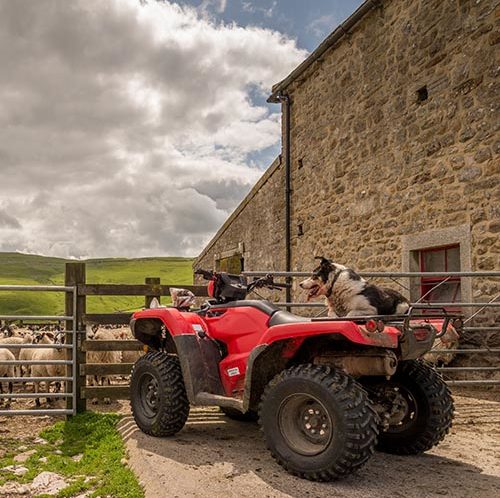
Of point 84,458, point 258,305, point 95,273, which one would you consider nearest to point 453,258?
point 258,305

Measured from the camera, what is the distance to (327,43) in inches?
456

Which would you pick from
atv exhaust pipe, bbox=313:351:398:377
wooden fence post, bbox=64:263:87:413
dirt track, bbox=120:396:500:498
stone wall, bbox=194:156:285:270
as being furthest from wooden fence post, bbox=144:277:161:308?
stone wall, bbox=194:156:285:270

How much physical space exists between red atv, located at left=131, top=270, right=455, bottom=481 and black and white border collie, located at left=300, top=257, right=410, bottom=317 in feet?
1.93

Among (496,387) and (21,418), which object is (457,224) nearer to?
(496,387)

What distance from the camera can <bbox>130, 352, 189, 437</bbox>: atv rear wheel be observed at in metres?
4.89

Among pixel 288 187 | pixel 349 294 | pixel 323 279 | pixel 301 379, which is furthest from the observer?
pixel 288 187

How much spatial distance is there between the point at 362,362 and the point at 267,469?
3.41 ft

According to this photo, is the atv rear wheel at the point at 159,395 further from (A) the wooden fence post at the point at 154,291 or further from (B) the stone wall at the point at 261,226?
(B) the stone wall at the point at 261,226

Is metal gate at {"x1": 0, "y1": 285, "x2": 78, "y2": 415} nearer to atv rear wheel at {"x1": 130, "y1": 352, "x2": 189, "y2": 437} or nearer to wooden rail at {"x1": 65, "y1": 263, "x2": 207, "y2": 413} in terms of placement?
wooden rail at {"x1": 65, "y1": 263, "x2": 207, "y2": 413}

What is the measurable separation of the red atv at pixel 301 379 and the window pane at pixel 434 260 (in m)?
4.53

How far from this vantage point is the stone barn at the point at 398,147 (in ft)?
26.0

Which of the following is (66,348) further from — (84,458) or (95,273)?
(95,273)

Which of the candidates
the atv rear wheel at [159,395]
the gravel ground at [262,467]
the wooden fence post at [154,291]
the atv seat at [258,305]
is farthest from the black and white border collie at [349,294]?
the wooden fence post at [154,291]

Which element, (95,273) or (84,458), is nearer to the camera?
(84,458)
